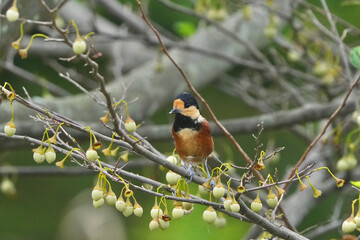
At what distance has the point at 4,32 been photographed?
9.97ft

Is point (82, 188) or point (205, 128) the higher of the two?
point (205, 128)

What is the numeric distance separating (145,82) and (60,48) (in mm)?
1361

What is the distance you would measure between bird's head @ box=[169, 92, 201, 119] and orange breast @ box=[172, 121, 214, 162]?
0.06 m

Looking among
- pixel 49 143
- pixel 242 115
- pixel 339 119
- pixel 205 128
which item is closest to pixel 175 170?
pixel 49 143

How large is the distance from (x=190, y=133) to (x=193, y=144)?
0.04 meters

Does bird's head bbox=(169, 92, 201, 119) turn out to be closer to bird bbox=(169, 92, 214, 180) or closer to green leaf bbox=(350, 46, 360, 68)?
bird bbox=(169, 92, 214, 180)

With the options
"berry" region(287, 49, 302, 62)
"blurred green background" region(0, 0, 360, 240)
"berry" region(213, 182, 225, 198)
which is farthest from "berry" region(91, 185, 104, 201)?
"blurred green background" region(0, 0, 360, 240)

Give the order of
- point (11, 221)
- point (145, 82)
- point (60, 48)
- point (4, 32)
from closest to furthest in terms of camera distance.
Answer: point (4, 32), point (145, 82), point (60, 48), point (11, 221)

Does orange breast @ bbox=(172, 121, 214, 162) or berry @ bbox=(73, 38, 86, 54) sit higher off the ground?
berry @ bbox=(73, 38, 86, 54)

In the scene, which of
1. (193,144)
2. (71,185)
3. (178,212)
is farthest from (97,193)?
(71,185)

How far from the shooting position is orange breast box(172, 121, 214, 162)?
2486 mm

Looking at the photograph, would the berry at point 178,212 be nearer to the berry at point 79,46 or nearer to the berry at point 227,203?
the berry at point 227,203

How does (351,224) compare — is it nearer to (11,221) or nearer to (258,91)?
(258,91)

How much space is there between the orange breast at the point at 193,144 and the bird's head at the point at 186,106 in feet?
0.19
